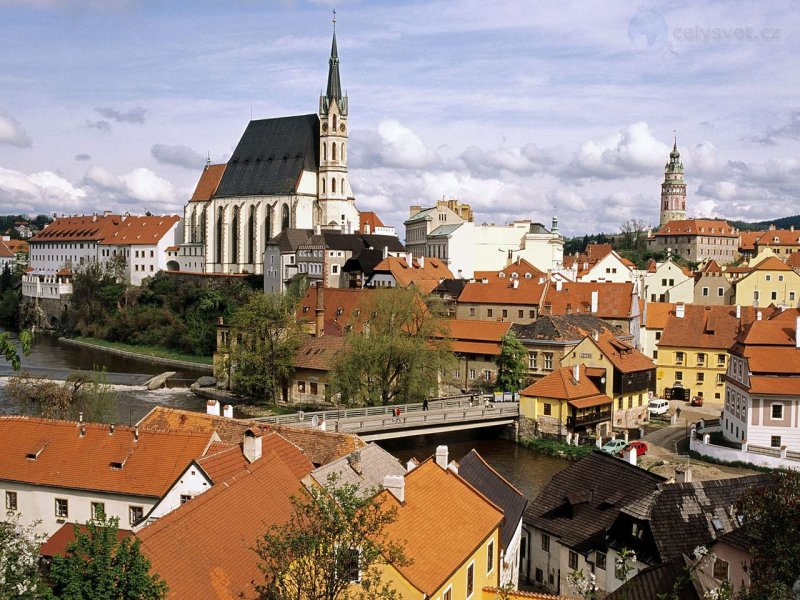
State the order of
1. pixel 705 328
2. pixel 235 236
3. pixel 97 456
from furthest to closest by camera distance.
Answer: pixel 235 236 < pixel 705 328 < pixel 97 456

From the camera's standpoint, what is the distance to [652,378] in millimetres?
50562

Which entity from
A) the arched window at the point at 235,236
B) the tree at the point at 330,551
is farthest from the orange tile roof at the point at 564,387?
the arched window at the point at 235,236

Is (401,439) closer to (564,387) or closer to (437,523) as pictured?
(564,387)

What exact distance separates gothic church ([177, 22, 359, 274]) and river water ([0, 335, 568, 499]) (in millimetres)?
26946

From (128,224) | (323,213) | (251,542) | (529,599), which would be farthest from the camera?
(128,224)

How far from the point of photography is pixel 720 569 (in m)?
→ 16.0

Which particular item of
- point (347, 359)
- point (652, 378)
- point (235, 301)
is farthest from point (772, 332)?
point (235, 301)

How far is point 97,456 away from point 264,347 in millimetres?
30705

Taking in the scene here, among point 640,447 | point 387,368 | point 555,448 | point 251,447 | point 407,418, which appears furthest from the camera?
point 387,368

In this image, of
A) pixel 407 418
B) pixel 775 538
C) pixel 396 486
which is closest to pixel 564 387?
pixel 407 418

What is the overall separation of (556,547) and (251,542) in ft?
36.9

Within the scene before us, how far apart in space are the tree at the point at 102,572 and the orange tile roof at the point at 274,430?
11.9 metres

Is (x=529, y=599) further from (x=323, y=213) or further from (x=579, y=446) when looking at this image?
(x=323, y=213)

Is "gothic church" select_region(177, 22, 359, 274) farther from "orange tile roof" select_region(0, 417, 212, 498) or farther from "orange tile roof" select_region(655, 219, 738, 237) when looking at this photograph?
"orange tile roof" select_region(0, 417, 212, 498)
